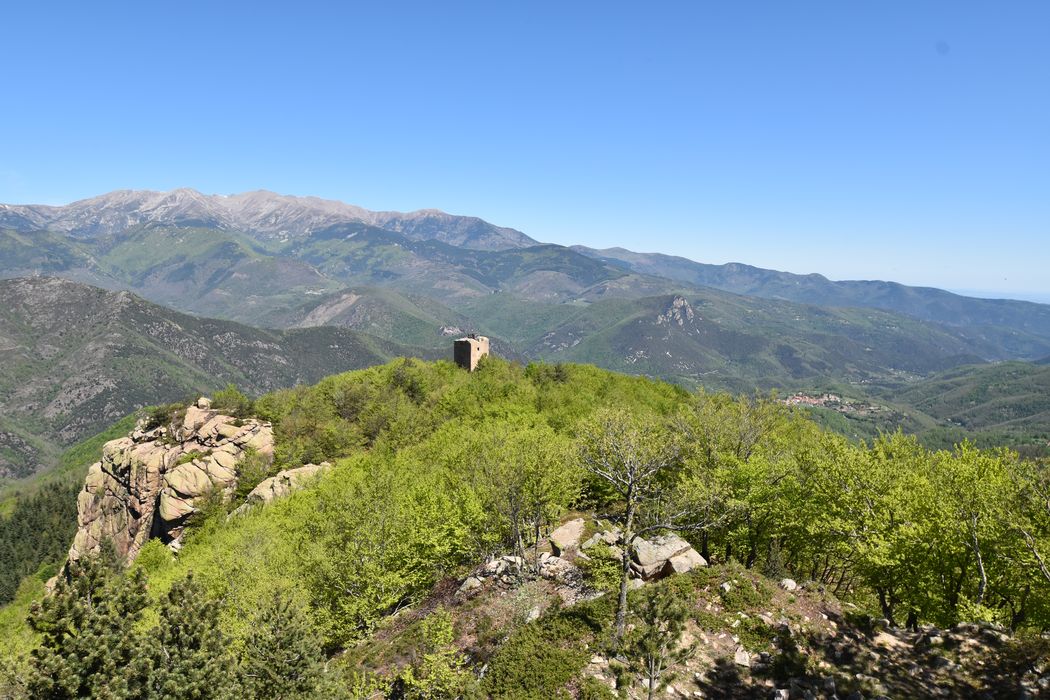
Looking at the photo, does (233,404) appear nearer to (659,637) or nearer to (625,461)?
(625,461)

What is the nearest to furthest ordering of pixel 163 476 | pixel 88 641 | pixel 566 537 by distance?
pixel 88 641 → pixel 566 537 → pixel 163 476

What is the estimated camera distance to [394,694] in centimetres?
2584

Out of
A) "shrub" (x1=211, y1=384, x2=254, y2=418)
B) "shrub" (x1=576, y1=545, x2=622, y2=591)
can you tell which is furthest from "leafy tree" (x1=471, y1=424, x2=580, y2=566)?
"shrub" (x1=211, y1=384, x2=254, y2=418)

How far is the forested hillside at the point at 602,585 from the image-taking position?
2203 centimetres

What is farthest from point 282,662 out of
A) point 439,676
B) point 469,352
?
point 469,352

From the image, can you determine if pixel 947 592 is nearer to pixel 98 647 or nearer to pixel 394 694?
pixel 394 694

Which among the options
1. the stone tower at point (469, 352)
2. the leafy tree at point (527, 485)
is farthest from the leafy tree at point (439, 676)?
the stone tower at point (469, 352)

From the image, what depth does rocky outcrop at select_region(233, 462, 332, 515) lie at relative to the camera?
67062 mm

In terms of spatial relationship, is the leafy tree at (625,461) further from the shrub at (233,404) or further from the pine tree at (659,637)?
the shrub at (233,404)

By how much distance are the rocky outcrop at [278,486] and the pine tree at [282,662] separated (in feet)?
152

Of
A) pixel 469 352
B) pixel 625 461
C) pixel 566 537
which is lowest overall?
pixel 566 537

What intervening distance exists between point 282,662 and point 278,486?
54.1 m

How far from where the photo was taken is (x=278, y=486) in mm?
70375

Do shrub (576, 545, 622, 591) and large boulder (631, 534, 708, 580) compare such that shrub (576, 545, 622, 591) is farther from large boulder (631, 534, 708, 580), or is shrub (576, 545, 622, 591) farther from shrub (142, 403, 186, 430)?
shrub (142, 403, 186, 430)
